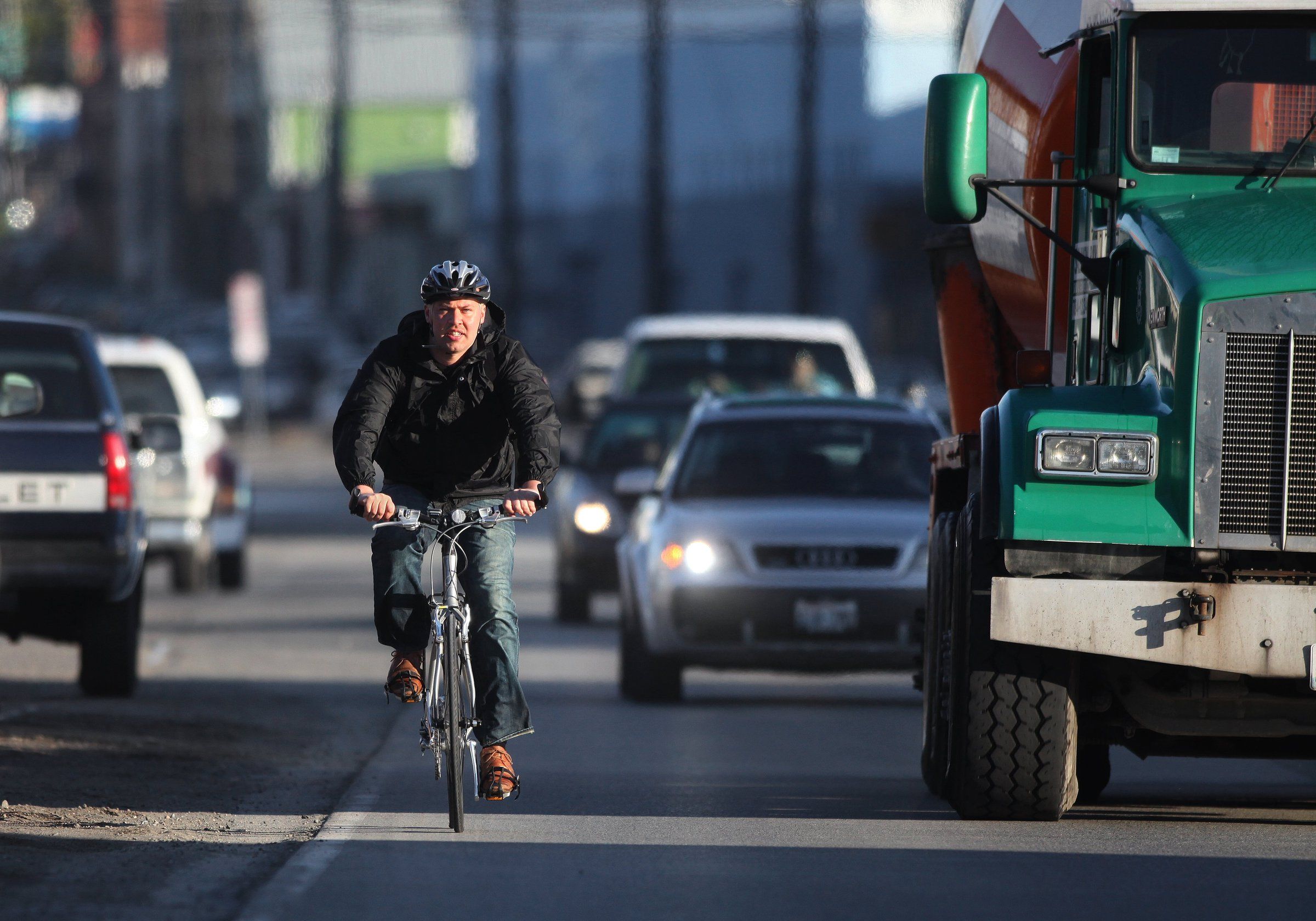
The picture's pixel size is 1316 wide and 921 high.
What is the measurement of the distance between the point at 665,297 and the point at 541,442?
59.5 metres

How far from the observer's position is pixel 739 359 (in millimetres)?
21672

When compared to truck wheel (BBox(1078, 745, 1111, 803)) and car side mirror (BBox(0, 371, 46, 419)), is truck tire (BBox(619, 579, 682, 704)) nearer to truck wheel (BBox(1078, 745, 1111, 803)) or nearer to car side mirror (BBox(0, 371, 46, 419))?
car side mirror (BBox(0, 371, 46, 419))

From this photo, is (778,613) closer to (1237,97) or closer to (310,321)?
(1237,97)

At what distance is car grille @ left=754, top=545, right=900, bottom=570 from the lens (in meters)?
14.1

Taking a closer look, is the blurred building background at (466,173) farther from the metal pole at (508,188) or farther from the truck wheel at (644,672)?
the truck wheel at (644,672)

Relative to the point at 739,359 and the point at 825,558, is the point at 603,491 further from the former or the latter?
the point at 825,558

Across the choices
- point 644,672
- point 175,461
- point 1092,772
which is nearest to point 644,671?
point 644,672

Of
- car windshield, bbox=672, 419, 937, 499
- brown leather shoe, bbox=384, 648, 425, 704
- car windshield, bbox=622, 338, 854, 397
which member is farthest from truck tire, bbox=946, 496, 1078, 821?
car windshield, bbox=622, 338, 854, 397

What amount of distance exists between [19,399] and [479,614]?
5342mm

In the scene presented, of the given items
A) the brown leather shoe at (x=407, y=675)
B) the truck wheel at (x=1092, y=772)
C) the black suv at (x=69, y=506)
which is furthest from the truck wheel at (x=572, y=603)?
the brown leather shoe at (x=407, y=675)

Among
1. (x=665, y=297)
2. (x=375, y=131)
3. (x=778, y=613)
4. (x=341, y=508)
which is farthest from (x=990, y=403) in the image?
(x=375, y=131)

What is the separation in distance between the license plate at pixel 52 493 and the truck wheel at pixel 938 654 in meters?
4.77

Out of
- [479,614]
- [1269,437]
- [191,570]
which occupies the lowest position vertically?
[191,570]

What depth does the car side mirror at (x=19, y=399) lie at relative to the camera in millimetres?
13609
